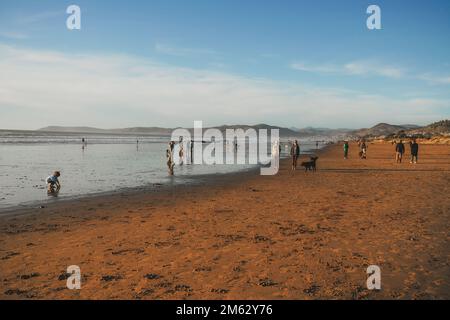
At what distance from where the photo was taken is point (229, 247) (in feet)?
29.0

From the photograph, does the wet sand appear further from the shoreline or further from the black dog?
the black dog

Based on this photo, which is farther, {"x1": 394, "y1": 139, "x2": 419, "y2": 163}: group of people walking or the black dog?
{"x1": 394, "y1": 139, "x2": 419, "y2": 163}: group of people walking

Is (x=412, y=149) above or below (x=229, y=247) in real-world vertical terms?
above

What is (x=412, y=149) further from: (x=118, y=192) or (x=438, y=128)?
(x=438, y=128)

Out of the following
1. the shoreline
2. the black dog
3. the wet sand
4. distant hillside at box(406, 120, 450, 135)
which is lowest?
the wet sand

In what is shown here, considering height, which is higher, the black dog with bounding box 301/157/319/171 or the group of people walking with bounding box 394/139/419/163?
the group of people walking with bounding box 394/139/419/163

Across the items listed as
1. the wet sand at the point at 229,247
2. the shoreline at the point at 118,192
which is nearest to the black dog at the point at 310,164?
the shoreline at the point at 118,192

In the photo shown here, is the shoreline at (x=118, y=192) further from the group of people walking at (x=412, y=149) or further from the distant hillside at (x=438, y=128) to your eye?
the distant hillside at (x=438, y=128)

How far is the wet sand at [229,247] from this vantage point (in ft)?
21.2

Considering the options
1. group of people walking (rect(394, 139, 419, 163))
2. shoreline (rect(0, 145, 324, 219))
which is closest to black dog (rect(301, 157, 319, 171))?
shoreline (rect(0, 145, 324, 219))

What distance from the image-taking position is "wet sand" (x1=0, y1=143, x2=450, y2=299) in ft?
21.2

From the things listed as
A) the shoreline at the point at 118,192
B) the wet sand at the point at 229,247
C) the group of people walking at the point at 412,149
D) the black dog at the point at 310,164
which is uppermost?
the group of people walking at the point at 412,149

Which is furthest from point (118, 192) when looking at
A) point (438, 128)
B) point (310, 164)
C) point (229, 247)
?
point (438, 128)
